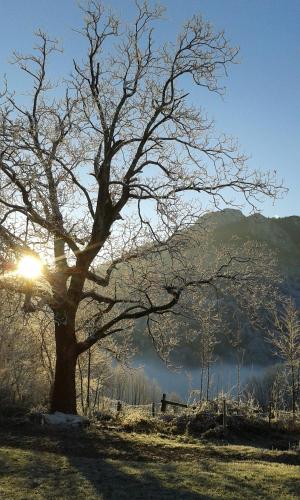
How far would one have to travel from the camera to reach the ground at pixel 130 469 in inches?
266

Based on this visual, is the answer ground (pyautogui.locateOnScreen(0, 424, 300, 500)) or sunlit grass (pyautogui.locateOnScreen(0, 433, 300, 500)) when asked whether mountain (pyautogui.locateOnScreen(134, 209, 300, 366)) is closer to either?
ground (pyautogui.locateOnScreen(0, 424, 300, 500))

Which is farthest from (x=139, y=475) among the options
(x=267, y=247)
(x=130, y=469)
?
(x=267, y=247)

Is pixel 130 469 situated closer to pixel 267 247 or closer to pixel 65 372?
pixel 65 372

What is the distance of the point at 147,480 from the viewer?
24.1 feet

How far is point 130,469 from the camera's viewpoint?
8.02 metres

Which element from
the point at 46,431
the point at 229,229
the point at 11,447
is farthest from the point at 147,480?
the point at 229,229

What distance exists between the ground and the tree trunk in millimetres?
2562

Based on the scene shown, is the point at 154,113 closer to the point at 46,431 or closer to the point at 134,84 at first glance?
the point at 134,84

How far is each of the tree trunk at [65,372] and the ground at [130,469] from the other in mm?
2562

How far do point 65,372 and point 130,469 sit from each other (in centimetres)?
676

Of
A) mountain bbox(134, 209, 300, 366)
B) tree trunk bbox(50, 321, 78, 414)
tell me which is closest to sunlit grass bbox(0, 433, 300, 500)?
tree trunk bbox(50, 321, 78, 414)

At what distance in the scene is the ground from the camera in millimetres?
6758

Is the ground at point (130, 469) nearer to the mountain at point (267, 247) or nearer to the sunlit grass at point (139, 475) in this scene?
the sunlit grass at point (139, 475)

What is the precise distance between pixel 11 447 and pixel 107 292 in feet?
34.1
